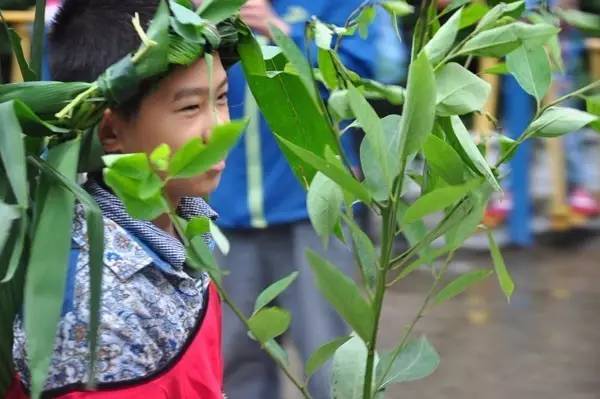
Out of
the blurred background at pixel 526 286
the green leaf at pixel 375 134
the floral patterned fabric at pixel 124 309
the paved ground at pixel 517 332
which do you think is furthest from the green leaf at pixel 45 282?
the paved ground at pixel 517 332

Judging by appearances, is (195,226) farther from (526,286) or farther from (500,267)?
(526,286)

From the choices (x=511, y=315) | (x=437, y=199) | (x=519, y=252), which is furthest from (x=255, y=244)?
(x=519, y=252)

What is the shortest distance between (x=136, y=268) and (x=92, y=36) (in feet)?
1.12

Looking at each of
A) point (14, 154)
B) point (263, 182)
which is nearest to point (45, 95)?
point (14, 154)

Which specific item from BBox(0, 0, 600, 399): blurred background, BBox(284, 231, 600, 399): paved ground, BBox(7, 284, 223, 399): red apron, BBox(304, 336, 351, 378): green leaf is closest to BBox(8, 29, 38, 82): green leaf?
BBox(7, 284, 223, 399): red apron

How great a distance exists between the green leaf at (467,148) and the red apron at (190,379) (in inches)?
19.0

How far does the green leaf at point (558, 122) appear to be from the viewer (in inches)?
48.0

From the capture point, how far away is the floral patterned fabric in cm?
133

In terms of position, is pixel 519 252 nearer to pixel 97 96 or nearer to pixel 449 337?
pixel 449 337

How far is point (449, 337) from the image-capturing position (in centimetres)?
468

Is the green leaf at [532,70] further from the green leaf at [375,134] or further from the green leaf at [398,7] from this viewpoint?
the green leaf at [375,134]

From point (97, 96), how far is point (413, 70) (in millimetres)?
399

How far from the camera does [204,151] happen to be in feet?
3.32

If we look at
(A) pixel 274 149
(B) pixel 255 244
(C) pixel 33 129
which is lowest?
(B) pixel 255 244
